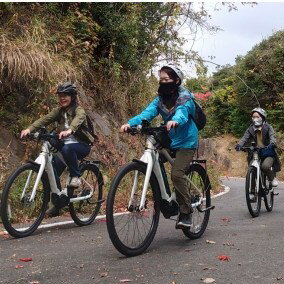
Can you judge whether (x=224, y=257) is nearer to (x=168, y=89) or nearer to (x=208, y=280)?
(x=208, y=280)

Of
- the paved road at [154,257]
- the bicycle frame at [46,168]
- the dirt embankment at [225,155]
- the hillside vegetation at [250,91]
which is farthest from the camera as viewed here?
the dirt embankment at [225,155]

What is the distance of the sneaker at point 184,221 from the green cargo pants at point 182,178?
0.19 ft

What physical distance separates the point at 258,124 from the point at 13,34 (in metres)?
5.35

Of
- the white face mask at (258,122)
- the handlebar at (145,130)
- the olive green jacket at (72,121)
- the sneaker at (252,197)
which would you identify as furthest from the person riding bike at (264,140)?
the handlebar at (145,130)

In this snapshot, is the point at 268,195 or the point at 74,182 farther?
Result: the point at 268,195

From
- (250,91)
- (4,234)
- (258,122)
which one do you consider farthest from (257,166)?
(250,91)

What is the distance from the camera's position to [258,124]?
8914mm

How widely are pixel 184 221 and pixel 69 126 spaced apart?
2.14m

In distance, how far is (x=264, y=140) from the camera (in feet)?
29.4

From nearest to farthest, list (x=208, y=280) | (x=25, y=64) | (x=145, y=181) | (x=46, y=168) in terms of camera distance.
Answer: (x=208, y=280) → (x=145, y=181) → (x=46, y=168) → (x=25, y=64)

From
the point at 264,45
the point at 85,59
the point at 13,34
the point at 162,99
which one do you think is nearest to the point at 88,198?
the point at 162,99

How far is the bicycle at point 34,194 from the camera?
5.81 meters

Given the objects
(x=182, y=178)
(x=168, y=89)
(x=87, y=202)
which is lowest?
(x=87, y=202)

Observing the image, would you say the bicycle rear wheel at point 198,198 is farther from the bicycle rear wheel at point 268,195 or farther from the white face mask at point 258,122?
the white face mask at point 258,122
